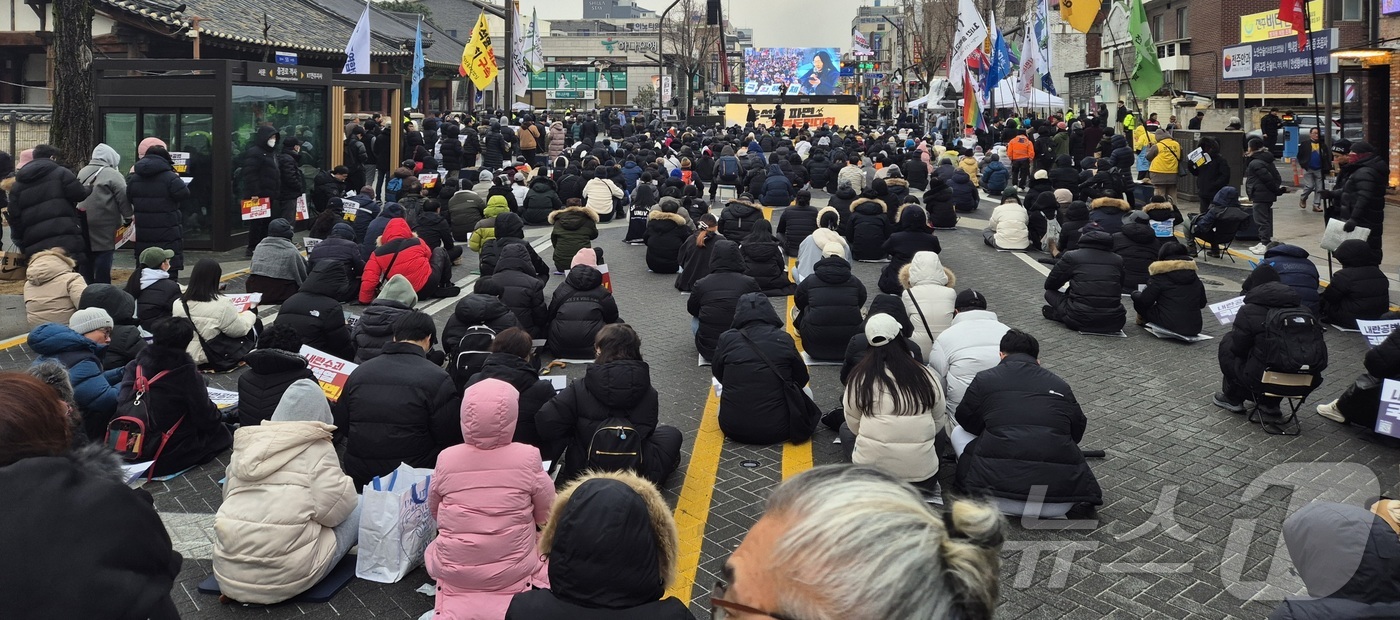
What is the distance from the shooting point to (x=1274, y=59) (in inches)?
930

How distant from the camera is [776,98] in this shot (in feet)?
173

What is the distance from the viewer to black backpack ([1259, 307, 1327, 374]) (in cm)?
824

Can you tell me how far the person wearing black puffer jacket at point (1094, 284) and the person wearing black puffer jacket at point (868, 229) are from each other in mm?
4718

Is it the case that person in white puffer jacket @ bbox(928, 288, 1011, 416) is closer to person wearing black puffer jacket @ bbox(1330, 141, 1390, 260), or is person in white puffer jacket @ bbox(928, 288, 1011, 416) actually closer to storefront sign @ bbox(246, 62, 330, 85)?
person wearing black puffer jacket @ bbox(1330, 141, 1390, 260)

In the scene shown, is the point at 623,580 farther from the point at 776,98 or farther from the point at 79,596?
the point at 776,98

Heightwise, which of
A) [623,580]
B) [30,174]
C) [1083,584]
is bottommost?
[1083,584]

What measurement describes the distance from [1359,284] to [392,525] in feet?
31.3

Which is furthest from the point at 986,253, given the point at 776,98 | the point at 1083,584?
the point at 776,98

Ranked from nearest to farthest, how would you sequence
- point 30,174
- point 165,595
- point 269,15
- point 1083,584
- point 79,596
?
point 79,596, point 165,595, point 1083,584, point 30,174, point 269,15

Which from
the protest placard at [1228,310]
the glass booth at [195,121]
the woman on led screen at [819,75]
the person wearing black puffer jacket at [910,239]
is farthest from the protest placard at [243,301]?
the woman on led screen at [819,75]

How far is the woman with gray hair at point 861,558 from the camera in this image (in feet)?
6.25

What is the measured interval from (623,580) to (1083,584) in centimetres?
292

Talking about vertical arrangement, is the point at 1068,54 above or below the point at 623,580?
above

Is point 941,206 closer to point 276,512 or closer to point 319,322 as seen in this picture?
point 319,322
